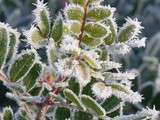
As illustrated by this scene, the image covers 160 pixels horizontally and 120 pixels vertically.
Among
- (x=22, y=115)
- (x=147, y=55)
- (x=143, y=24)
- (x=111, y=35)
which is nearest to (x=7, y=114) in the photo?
(x=22, y=115)

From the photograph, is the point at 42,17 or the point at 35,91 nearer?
the point at 42,17

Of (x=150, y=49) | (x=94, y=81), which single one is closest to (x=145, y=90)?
(x=150, y=49)

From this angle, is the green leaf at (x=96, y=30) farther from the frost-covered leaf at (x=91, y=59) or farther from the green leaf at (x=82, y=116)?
the green leaf at (x=82, y=116)

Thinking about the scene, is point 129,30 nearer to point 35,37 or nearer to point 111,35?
point 111,35

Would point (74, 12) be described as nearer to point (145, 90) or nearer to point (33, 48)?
point (33, 48)

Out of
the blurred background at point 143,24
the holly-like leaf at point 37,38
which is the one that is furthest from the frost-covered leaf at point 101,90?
the blurred background at point 143,24

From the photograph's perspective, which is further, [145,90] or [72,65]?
[145,90]

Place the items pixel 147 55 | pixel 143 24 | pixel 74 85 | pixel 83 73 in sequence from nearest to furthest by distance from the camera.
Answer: pixel 83 73 < pixel 74 85 < pixel 147 55 < pixel 143 24

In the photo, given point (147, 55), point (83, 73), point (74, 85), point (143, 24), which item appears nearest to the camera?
point (83, 73)
